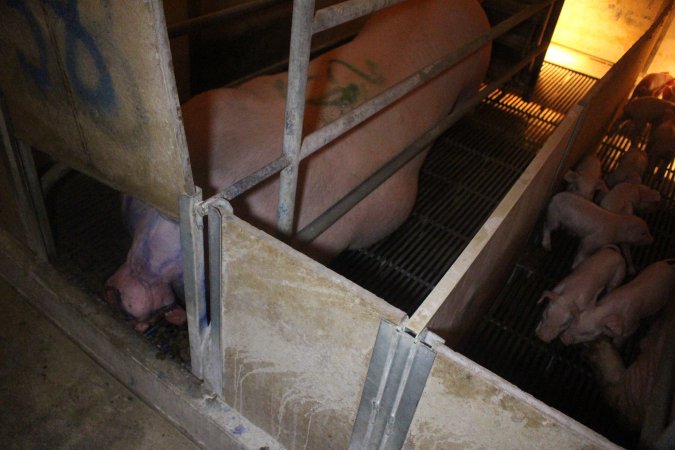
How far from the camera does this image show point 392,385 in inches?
44.8

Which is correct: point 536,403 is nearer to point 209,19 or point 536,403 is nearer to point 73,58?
point 73,58

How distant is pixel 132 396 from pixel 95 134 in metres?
1.29

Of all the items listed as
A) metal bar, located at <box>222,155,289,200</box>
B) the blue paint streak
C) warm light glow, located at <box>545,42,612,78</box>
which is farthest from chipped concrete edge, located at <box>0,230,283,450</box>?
warm light glow, located at <box>545,42,612,78</box>

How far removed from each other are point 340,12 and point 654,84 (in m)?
4.47

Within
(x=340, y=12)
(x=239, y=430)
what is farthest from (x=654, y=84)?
(x=239, y=430)

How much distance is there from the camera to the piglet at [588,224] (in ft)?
9.57

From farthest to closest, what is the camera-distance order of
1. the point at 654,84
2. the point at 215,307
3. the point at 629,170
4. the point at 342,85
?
the point at 654,84 → the point at 629,170 → the point at 342,85 → the point at 215,307

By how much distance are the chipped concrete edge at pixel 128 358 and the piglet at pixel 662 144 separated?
3.81 m

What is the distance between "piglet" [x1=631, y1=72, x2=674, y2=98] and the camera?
459 centimetres

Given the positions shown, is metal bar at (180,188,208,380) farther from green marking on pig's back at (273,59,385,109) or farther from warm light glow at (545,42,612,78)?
warm light glow at (545,42,612,78)

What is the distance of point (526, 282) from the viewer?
2.77 meters

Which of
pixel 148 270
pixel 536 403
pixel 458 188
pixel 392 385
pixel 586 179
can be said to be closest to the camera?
pixel 536 403

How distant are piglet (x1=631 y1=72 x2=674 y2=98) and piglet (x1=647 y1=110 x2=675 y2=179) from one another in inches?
24.3

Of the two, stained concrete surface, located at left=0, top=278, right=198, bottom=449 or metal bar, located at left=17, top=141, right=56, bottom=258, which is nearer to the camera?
metal bar, located at left=17, top=141, right=56, bottom=258
